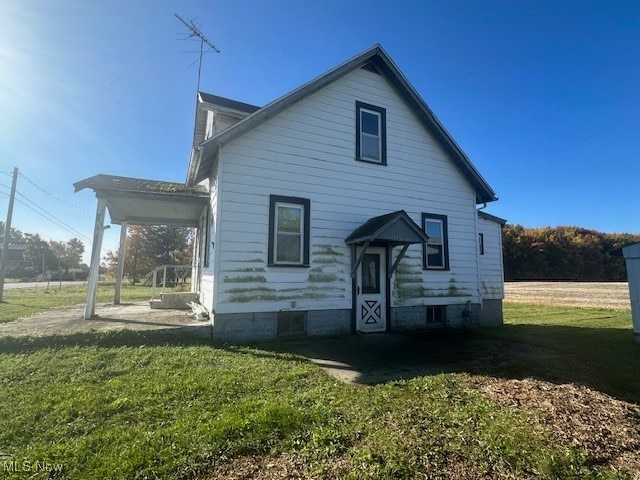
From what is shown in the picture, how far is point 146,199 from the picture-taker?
9.03 m

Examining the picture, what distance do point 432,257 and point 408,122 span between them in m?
4.57

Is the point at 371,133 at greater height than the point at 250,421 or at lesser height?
greater

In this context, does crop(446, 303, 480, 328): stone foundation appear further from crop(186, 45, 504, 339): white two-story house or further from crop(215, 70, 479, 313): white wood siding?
crop(215, 70, 479, 313): white wood siding

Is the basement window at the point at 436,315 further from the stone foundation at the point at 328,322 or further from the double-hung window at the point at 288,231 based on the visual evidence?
the double-hung window at the point at 288,231

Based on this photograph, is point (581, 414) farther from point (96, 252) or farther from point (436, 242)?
point (96, 252)

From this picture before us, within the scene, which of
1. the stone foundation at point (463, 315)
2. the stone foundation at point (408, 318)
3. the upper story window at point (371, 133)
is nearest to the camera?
the stone foundation at point (408, 318)

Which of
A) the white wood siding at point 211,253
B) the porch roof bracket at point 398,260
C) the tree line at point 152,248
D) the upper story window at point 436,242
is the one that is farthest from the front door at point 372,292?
the tree line at point 152,248

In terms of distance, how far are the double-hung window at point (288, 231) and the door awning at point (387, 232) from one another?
53.6 inches

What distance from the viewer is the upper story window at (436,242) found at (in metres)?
11.0

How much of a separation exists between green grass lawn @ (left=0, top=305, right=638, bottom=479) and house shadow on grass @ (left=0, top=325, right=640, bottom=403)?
16 centimetres

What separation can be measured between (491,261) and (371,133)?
8044 millimetres

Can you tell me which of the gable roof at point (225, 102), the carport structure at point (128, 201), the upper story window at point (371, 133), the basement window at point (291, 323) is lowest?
the basement window at point (291, 323)

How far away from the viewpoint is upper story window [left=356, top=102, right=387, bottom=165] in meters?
10.3

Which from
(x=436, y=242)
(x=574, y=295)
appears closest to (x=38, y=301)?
(x=436, y=242)
